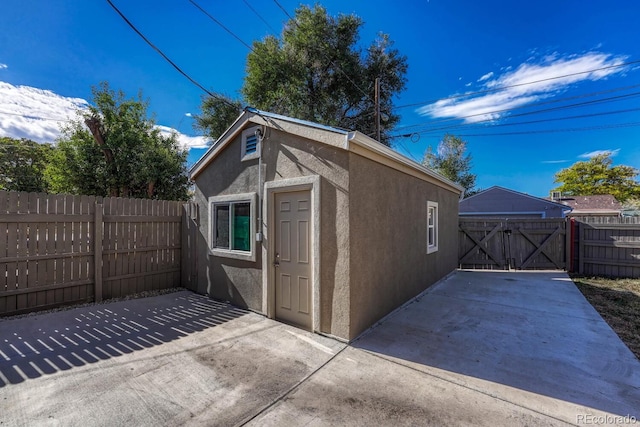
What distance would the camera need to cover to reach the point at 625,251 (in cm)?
812

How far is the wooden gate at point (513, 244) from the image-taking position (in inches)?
359

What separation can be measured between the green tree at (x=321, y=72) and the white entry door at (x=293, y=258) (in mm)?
10351

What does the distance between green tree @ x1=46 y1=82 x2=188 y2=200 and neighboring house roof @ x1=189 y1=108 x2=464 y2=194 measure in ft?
23.6

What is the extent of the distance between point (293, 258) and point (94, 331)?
3167 mm

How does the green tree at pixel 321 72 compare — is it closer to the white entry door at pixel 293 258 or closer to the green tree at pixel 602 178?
the white entry door at pixel 293 258

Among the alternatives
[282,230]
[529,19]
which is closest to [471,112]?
[529,19]

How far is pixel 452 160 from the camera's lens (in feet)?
81.3

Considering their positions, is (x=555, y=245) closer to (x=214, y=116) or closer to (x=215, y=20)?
(x=215, y=20)

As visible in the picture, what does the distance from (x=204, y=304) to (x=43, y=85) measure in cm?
1170

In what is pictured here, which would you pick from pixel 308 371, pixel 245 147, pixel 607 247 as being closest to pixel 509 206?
pixel 607 247

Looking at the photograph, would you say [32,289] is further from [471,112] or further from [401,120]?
[471,112]

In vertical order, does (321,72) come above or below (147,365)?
above

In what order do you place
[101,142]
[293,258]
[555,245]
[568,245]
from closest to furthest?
1. [293,258]
2. [568,245]
3. [555,245]
4. [101,142]

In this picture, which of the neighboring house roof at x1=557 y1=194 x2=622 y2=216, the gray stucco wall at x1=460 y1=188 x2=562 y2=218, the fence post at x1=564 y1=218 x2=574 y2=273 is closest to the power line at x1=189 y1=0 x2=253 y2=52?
the fence post at x1=564 y1=218 x2=574 y2=273
